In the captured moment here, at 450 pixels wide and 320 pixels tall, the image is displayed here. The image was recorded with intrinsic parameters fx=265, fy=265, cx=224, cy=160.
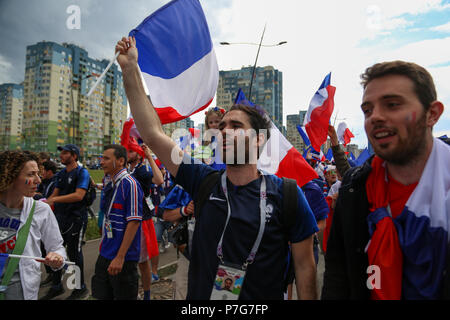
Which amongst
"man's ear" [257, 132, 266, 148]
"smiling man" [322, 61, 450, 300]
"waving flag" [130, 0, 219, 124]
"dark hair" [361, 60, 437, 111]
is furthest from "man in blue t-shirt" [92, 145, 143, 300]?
"dark hair" [361, 60, 437, 111]

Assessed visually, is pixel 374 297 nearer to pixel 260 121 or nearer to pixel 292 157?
pixel 260 121

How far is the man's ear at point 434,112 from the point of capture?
122 cm

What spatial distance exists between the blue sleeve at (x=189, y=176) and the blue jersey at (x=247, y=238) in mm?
136

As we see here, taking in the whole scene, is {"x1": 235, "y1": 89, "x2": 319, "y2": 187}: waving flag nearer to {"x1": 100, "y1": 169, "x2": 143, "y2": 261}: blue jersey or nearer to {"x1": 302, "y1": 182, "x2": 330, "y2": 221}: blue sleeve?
{"x1": 302, "y1": 182, "x2": 330, "y2": 221}: blue sleeve

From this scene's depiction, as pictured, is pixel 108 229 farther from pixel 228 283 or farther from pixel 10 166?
pixel 228 283

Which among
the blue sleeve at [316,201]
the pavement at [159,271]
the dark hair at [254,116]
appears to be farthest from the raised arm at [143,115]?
the pavement at [159,271]

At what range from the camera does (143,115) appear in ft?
5.46

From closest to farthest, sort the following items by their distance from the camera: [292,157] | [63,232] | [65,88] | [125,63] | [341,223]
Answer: [341,223] → [125,63] → [292,157] → [63,232] → [65,88]

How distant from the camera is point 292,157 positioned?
3.24 metres

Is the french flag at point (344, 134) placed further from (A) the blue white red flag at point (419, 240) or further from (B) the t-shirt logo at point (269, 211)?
(A) the blue white red flag at point (419, 240)

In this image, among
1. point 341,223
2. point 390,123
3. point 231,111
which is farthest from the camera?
point 231,111

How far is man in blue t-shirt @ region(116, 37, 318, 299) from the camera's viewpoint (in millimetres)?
1527
